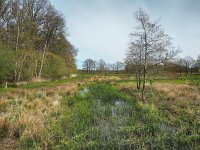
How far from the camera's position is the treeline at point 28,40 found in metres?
31.7

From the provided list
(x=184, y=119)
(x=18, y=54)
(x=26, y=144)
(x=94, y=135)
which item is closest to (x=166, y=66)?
(x=184, y=119)

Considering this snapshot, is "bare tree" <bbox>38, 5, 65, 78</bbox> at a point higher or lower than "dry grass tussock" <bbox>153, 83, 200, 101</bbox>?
higher

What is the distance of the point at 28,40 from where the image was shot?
3644 cm

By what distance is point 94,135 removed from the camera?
8.62 meters

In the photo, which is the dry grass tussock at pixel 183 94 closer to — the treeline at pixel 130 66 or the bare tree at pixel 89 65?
the treeline at pixel 130 66

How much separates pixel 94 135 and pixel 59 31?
40.9m

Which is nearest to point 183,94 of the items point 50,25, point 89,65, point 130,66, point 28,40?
point 130,66

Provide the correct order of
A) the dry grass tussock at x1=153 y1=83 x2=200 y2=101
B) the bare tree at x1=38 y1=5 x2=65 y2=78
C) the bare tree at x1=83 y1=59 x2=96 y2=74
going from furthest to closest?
the bare tree at x1=83 y1=59 x2=96 y2=74
the bare tree at x1=38 y1=5 x2=65 y2=78
the dry grass tussock at x1=153 y1=83 x2=200 y2=101

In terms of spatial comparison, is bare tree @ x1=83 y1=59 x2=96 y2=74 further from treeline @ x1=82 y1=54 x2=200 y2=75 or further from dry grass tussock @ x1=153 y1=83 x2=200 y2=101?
dry grass tussock @ x1=153 y1=83 x2=200 y2=101

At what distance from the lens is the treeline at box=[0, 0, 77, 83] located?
104 ft

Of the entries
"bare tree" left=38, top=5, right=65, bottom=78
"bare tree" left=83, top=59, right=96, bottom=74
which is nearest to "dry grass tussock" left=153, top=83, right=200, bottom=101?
"bare tree" left=38, top=5, right=65, bottom=78

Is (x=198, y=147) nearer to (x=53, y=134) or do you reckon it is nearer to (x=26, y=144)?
(x=53, y=134)

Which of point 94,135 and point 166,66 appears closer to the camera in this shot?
point 94,135

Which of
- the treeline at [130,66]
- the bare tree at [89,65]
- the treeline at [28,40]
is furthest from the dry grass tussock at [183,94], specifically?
the bare tree at [89,65]
